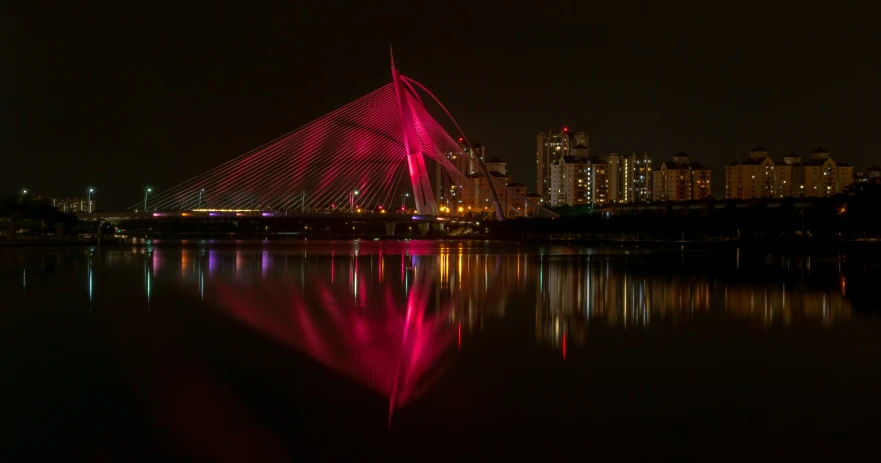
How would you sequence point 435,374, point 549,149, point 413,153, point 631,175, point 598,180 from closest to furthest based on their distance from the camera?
point 435,374 < point 413,153 < point 598,180 < point 631,175 < point 549,149

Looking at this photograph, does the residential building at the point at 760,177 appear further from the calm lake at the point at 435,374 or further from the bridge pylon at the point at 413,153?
the calm lake at the point at 435,374

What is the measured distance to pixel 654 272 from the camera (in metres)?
23.8

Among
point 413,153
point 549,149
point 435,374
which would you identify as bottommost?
point 435,374

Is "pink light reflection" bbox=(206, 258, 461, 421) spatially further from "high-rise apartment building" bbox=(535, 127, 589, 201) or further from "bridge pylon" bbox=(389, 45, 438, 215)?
"high-rise apartment building" bbox=(535, 127, 589, 201)

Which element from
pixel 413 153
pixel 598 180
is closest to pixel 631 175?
pixel 598 180

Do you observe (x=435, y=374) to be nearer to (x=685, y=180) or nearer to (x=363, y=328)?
(x=363, y=328)

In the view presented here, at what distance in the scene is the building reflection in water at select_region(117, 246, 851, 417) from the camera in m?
9.51

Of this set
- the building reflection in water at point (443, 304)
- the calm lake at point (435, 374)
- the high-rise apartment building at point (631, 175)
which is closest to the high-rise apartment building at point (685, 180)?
the high-rise apartment building at point (631, 175)

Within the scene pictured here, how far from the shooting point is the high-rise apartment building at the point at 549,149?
173 metres

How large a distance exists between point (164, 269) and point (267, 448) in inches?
813

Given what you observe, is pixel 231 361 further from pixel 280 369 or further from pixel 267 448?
pixel 267 448

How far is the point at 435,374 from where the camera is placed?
8.19 m

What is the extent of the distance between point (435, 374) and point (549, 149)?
170 meters

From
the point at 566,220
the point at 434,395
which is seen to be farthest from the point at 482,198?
the point at 434,395
